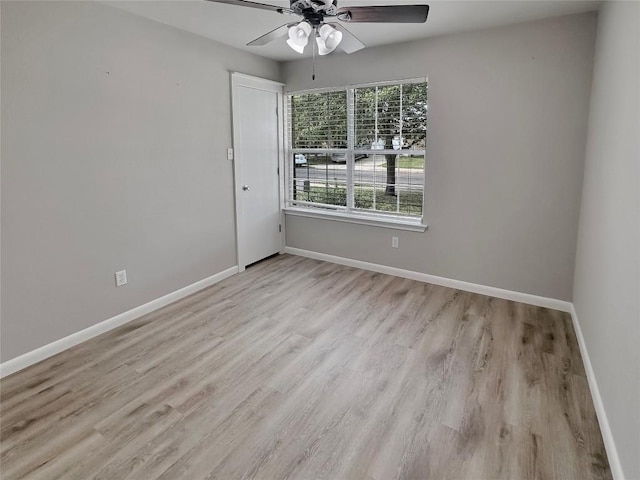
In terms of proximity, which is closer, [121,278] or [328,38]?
[328,38]

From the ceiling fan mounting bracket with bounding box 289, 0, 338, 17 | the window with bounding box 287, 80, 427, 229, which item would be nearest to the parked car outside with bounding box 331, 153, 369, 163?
the window with bounding box 287, 80, 427, 229

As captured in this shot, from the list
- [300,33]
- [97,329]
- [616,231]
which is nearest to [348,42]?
[300,33]

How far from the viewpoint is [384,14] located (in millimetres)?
1906

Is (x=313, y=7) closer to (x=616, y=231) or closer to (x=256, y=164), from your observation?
(x=616, y=231)

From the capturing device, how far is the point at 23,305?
7.92 ft

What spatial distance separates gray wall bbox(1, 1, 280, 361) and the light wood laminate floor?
1.37 feet

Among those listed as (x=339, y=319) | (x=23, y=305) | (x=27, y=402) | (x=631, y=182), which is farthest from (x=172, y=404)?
(x=631, y=182)

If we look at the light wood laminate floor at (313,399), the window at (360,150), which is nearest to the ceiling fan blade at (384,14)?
the window at (360,150)

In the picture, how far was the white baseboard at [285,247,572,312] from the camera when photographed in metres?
3.28

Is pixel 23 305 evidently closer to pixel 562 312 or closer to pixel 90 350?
pixel 90 350

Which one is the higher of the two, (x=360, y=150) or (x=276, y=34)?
(x=276, y=34)

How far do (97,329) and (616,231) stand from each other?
136 inches

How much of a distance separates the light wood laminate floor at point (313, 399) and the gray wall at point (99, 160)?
42 cm

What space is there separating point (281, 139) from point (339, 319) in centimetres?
256
